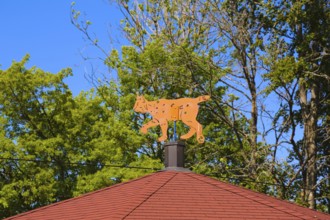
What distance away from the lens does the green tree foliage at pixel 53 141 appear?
86.5 ft

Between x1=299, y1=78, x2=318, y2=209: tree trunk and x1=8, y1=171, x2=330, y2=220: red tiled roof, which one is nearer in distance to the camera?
x1=8, y1=171, x2=330, y2=220: red tiled roof

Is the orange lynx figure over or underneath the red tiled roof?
over

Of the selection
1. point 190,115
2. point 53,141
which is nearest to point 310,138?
point 53,141

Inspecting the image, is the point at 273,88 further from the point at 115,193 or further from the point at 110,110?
the point at 115,193

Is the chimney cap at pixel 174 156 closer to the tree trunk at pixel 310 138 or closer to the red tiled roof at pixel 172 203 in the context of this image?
the red tiled roof at pixel 172 203

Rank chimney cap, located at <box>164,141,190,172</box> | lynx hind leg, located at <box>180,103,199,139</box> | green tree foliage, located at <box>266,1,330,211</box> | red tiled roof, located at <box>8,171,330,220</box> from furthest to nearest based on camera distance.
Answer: green tree foliage, located at <box>266,1,330,211</box> → lynx hind leg, located at <box>180,103,199,139</box> → chimney cap, located at <box>164,141,190,172</box> → red tiled roof, located at <box>8,171,330,220</box>

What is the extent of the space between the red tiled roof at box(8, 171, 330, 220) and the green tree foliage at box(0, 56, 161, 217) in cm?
1302

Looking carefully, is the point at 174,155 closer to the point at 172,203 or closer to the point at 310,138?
the point at 172,203

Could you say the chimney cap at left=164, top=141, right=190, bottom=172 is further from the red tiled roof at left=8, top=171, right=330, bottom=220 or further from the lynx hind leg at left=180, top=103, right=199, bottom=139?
the lynx hind leg at left=180, top=103, right=199, bottom=139

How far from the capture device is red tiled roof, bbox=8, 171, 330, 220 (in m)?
10.1

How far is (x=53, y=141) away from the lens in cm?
2716

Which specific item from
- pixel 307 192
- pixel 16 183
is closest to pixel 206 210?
pixel 307 192

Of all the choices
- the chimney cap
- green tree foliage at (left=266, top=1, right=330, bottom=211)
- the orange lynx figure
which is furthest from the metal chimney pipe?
green tree foliage at (left=266, top=1, right=330, bottom=211)

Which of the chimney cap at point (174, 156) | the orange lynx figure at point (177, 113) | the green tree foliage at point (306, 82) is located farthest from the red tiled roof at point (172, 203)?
the green tree foliage at point (306, 82)
